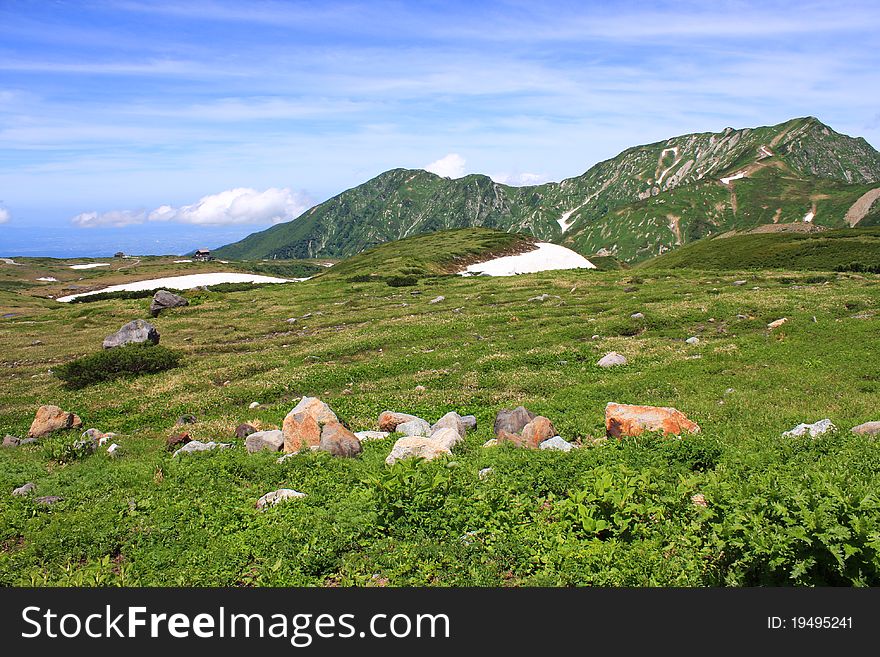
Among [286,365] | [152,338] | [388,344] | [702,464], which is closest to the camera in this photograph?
[702,464]

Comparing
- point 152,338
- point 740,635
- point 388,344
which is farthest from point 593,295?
point 740,635

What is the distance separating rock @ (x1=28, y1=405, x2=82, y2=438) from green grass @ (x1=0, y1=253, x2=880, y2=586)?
0.64m

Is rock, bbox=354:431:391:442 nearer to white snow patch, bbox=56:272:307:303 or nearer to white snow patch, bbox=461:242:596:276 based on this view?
white snow patch, bbox=461:242:596:276

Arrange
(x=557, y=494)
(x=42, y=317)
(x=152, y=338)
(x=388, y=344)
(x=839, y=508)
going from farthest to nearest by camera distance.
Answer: (x=42, y=317) → (x=152, y=338) → (x=388, y=344) → (x=557, y=494) → (x=839, y=508)

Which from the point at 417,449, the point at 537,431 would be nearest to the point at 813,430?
the point at 537,431

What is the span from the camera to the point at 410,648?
22.7 feet

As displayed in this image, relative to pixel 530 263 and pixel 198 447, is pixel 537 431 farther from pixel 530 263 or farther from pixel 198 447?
pixel 530 263

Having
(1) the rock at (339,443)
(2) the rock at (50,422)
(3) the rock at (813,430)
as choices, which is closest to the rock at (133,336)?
(2) the rock at (50,422)

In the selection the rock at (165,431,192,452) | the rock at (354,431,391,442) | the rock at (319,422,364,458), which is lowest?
the rock at (165,431,192,452)

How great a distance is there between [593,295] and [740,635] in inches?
1766

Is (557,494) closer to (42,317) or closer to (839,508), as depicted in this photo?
(839,508)

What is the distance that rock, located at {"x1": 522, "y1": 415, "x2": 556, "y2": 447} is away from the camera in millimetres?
15688

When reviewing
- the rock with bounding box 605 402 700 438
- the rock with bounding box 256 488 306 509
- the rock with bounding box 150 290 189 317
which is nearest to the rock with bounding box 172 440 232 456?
the rock with bounding box 256 488 306 509

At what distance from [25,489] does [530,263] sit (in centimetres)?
11233
